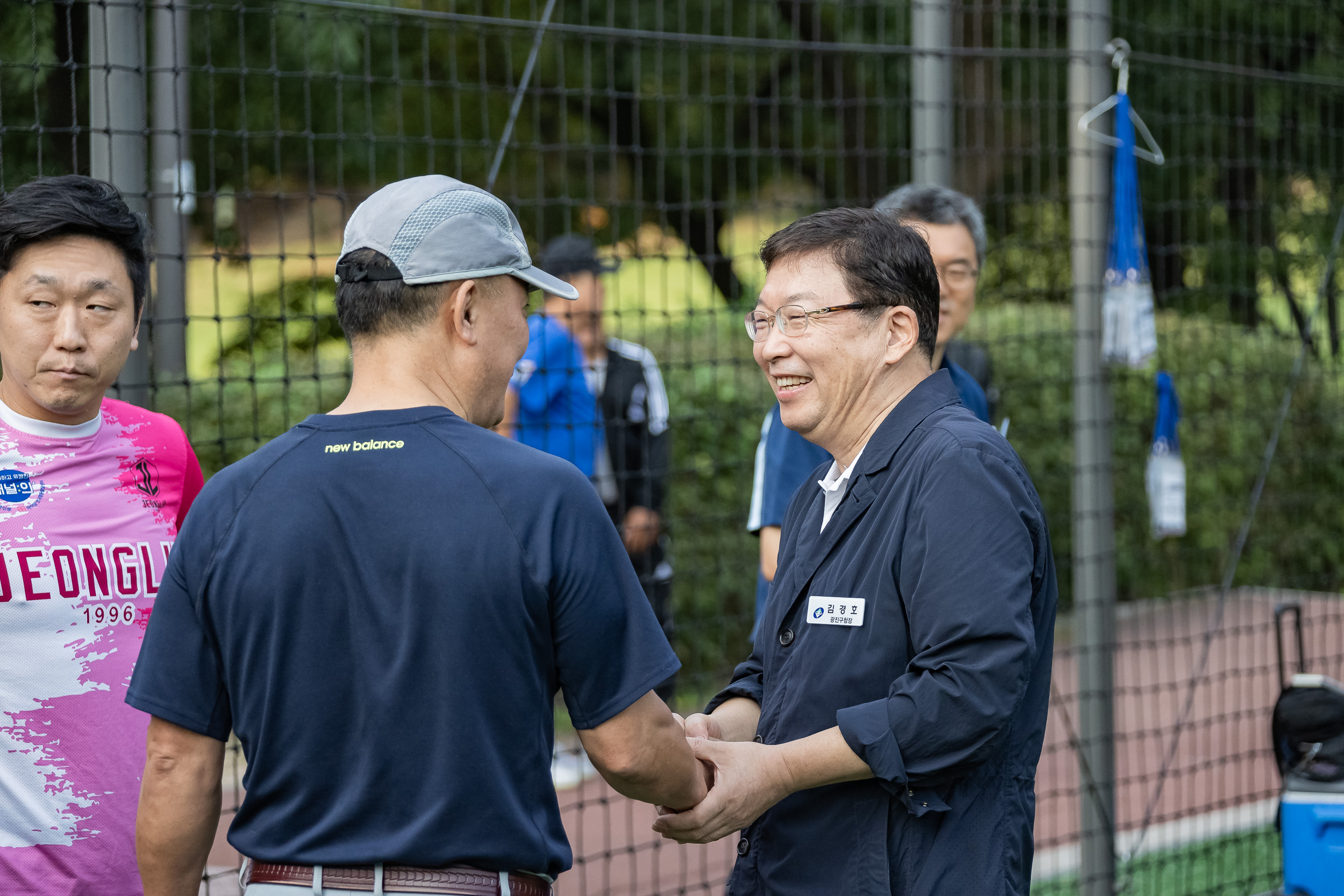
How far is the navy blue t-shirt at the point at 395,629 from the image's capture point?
5.50 ft

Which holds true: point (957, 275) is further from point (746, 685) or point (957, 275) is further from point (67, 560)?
point (67, 560)

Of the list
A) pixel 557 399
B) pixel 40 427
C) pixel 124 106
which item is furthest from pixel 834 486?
pixel 557 399

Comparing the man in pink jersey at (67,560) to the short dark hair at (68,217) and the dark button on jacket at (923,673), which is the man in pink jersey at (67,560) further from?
the dark button on jacket at (923,673)

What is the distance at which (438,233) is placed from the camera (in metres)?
1.78

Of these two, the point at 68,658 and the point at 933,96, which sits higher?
the point at 933,96

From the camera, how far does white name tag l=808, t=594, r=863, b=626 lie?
2.04m

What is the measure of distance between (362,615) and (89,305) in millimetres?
1014

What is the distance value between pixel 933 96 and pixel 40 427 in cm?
274

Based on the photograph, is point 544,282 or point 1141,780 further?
point 1141,780

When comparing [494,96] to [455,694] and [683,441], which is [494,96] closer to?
[683,441]

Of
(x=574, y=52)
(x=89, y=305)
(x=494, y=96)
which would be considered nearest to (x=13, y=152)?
(x=494, y=96)

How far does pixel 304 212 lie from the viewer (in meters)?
15.2

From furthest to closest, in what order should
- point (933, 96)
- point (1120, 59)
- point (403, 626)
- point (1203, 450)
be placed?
point (1203, 450) → point (1120, 59) → point (933, 96) → point (403, 626)

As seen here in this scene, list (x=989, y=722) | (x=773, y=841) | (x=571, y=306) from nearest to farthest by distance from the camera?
(x=989, y=722), (x=773, y=841), (x=571, y=306)
